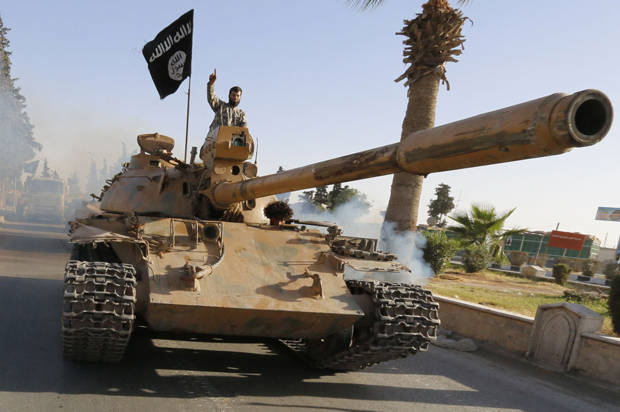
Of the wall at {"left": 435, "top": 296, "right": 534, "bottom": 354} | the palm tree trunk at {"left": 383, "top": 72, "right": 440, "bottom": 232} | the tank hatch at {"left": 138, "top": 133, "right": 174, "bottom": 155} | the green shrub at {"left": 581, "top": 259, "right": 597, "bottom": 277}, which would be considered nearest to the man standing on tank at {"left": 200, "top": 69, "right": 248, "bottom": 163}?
the tank hatch at {"left": 138, "top": 133, "right": 174, "bottom": 155}

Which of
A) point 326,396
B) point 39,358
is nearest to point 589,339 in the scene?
point 326,396

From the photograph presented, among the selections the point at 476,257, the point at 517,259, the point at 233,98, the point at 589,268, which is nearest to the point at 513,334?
the point at 233,98

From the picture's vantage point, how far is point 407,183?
517 inches

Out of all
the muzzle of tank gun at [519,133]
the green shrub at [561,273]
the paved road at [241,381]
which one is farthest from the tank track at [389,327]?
the green shrub at [561,273]

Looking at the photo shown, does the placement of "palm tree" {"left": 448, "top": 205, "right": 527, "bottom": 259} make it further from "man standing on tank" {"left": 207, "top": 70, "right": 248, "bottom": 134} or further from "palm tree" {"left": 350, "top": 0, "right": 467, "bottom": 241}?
"man standing on tank" {"left": 207, "top": 70, "right": 248, "bottom": 134}

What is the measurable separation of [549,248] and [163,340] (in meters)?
39.5

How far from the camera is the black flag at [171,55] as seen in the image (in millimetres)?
10680

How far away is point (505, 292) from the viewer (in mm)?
14773

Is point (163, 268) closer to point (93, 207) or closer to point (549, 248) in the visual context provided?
point (93, 207)

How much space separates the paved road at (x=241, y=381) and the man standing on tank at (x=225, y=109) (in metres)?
3.02

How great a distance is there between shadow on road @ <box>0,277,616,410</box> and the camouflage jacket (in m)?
3.00

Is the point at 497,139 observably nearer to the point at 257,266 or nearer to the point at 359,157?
the point at 359,157

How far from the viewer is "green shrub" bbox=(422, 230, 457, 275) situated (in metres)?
16.4

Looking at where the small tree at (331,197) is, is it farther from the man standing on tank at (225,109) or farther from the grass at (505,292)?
the man standing on tank at (225,109)
